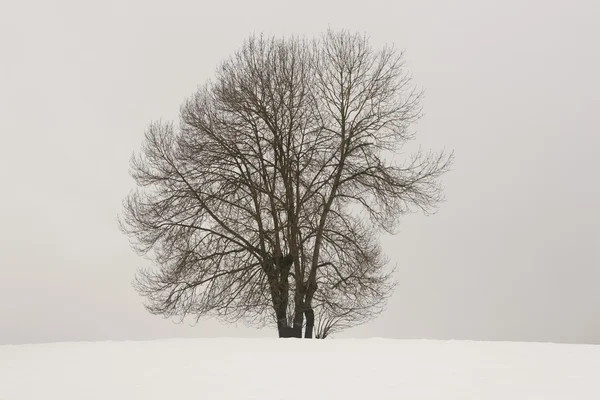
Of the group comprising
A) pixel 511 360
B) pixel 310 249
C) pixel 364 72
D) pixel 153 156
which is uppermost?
pixel 364 72

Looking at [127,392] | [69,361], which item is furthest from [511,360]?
[69,361]

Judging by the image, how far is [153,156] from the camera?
716 inches

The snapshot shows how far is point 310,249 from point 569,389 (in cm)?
1051

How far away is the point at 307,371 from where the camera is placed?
7793mm

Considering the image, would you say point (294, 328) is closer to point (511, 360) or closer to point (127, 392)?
point (511, 360)

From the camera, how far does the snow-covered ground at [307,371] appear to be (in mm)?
6734

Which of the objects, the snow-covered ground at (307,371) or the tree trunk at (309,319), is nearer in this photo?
the snow-covered ground at (307,371)

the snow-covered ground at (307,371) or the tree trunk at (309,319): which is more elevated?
the tree trunk at (309,319)

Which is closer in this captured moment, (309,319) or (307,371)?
(307,371)

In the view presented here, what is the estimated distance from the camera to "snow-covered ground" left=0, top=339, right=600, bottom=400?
6734 millimetres

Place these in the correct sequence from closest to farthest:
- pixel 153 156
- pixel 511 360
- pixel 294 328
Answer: pixel 511 360 < pixel 294 328 < pixel 153 156

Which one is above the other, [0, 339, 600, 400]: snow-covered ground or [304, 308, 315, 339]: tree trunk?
[304, 308, 315, 339]: tree trunk

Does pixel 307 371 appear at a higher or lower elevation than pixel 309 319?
lower

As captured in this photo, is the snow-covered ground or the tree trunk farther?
the tree trunk
